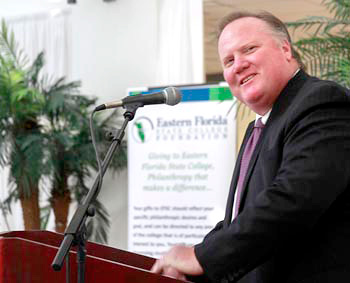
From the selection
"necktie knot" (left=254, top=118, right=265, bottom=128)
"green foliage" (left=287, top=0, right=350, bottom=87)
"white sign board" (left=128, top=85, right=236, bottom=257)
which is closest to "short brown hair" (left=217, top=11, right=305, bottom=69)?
"necktie knot" (left=254, top=118, right=265, bottom=128)

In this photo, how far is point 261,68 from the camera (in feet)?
6.42

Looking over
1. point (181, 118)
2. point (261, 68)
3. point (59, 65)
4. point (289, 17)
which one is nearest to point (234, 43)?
point (261, 68)

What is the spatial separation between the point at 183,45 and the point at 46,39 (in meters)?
2.33

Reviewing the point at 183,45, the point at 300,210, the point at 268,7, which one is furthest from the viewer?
the point at 268,7

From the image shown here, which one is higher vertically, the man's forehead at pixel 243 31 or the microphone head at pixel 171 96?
the man's forehead at pixel 243 31

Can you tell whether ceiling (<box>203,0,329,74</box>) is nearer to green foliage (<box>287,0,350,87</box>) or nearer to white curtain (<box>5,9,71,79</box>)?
white curtain (<box>5,9,71,79</box>)

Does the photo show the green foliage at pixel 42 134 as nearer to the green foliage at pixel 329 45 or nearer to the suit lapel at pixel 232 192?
the green foliage at pixel 329 45

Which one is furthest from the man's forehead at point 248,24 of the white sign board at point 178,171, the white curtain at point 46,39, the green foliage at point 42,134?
the white curtain at point 46,39

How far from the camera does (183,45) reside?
6160 mm

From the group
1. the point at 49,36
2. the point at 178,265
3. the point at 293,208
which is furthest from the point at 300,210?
the point at 49,36

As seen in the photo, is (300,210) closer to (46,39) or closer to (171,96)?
(171,96)

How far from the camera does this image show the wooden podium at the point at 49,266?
5.19 ft

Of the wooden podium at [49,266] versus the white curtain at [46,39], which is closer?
the wooden podium at [49,266]

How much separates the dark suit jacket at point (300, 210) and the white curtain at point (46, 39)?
6.05m
